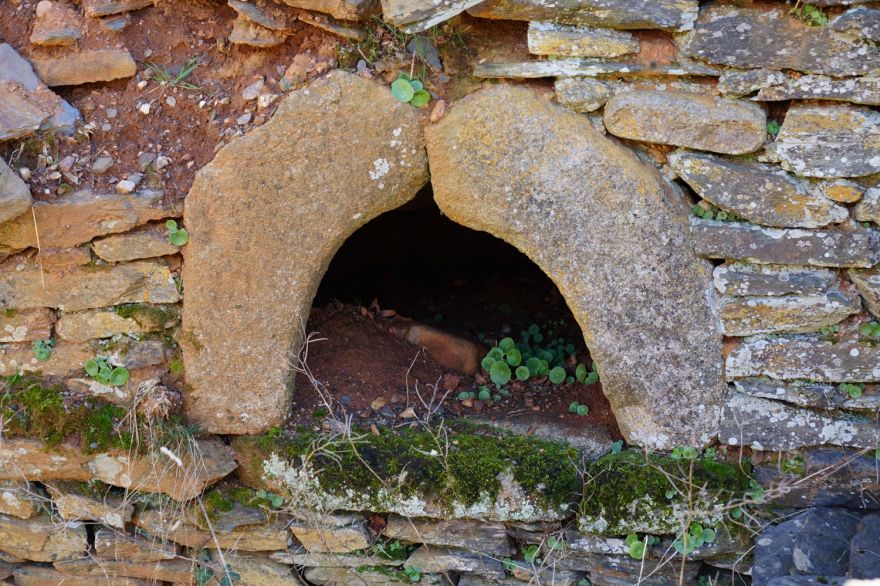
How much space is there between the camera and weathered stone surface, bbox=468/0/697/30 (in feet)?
7.84

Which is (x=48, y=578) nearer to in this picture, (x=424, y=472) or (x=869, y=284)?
(x=424, y=472)

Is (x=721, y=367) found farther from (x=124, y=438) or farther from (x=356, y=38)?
(x=124, y=438)

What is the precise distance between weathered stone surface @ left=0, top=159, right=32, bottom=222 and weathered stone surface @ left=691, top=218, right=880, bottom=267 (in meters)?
2.05

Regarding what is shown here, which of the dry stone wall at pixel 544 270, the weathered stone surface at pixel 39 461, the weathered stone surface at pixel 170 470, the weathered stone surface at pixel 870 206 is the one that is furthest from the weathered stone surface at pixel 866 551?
the weathered stone surface at pixel 39 461

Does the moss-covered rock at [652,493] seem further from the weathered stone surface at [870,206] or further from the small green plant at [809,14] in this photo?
the small green plant at [809,14]

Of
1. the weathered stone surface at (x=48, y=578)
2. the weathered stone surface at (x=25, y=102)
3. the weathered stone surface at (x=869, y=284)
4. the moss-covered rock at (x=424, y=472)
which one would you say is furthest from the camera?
the weathered stone surface at (x=48, y=578)

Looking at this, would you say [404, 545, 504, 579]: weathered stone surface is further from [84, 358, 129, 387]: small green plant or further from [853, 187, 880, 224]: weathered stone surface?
[853, 187, 880, 224]: weathered stone surface

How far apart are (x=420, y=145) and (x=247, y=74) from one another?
0.61 metres

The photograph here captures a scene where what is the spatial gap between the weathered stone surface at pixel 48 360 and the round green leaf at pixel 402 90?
1.36m

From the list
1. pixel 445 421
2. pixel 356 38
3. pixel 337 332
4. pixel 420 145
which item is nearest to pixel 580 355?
pixel 445 421

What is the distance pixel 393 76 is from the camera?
2.68 m

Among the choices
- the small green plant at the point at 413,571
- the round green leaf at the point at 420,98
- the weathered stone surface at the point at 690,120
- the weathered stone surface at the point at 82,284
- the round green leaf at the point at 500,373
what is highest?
the round green leaf at the point at 420,98

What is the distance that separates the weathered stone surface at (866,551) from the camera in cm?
236

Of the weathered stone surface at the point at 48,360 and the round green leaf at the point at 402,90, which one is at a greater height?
the round green leaf at the point at 402,90
